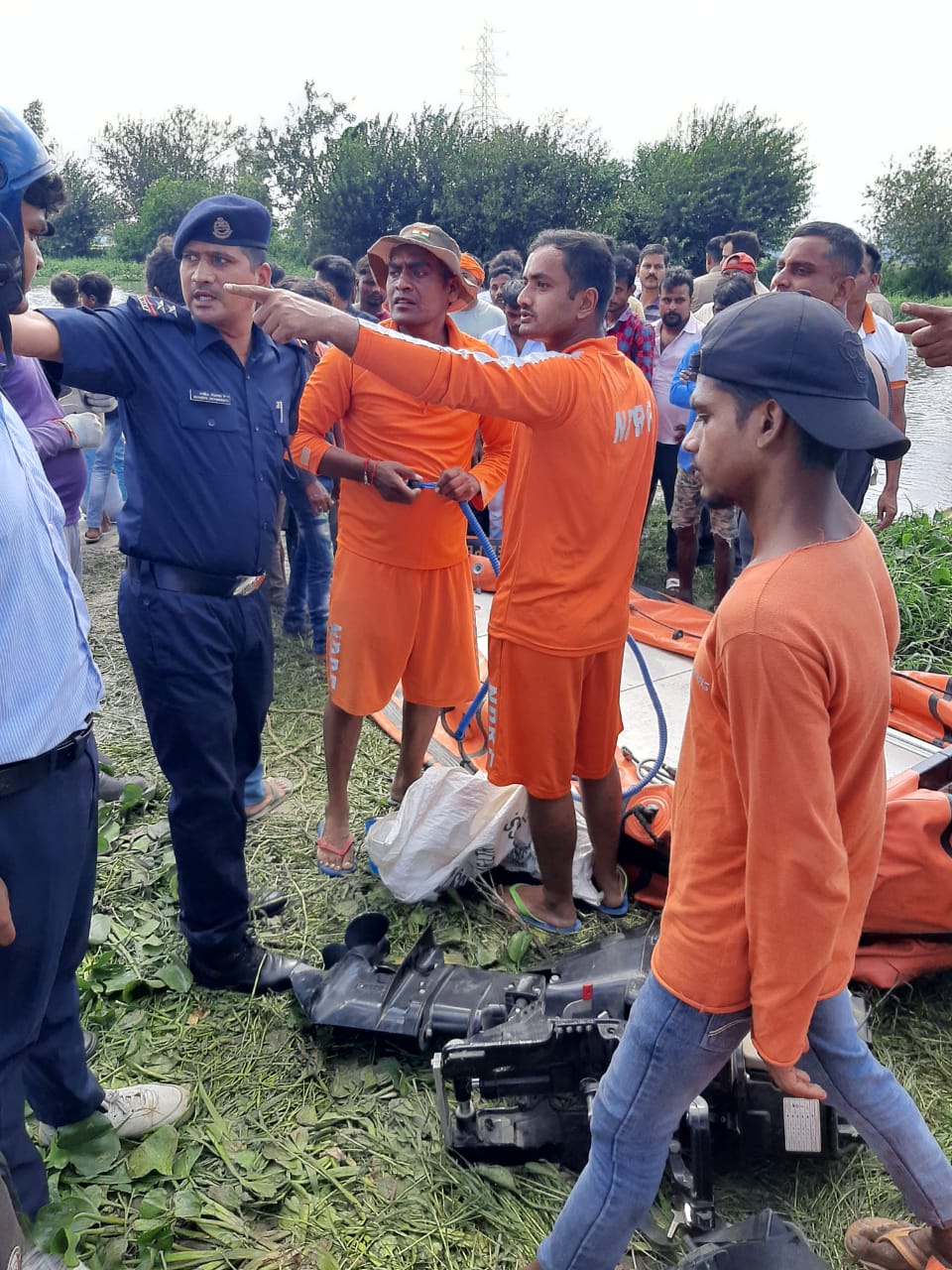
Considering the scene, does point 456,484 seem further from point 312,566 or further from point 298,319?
point 312,566

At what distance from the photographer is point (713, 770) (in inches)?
59.0

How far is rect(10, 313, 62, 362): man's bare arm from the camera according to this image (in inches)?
83.1

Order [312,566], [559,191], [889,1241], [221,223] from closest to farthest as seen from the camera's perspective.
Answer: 1. [889,1241]
2. [221,223]
3. [312,566]
4. [559,191]

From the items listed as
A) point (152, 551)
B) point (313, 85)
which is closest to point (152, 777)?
point (152, 551)

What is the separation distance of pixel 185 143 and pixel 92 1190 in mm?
64861

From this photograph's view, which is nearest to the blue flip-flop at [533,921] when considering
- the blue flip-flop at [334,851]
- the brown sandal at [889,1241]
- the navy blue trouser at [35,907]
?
the blue flip-flop at [334,851]

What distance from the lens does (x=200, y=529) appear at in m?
2.54

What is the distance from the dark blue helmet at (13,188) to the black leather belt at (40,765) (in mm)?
829

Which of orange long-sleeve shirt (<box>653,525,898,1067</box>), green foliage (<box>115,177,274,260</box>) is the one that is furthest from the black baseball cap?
green foliage (<box>115,177,274,260</box>)

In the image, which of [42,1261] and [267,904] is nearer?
[42,1261]

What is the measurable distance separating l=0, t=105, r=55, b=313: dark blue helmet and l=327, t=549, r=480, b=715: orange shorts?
1.72 m

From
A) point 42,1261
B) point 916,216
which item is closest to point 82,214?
point 916,216

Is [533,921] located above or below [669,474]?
below

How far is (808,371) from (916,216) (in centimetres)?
4904
